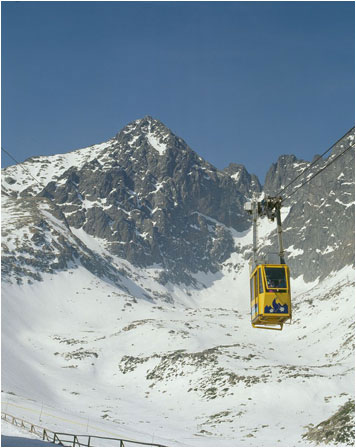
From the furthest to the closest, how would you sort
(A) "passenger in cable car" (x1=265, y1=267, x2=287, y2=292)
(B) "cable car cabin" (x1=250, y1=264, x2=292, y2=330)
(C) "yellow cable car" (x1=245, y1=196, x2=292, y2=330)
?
(A) "passenger in cable car" (x1=265, y1=267, x2=287, y2=292) < (B) "cable car cabin" (x1=250, y1=264, x2=292, y2=330) < (C) "yellow cable car" (x1=245, y1=196, x2=292, y2=330)

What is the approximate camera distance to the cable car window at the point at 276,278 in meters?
28.3

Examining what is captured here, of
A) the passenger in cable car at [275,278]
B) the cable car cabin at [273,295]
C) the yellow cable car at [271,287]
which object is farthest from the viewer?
the passenger in cable car at [275,278]

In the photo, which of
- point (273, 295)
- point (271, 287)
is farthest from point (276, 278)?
point (273, 295)

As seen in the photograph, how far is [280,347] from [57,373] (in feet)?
163

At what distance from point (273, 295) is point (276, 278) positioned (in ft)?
2.89

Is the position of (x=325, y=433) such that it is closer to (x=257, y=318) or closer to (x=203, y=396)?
(x=257, y=318)

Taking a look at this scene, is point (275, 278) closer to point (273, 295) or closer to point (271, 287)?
point (271, 287)

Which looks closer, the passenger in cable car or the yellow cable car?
the yellow cable car

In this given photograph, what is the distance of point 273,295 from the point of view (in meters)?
28.1

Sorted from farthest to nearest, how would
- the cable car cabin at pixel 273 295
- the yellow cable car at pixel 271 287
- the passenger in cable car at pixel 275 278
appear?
the passenger in cable car at pixel 275 278
the cable car cabin at pixel 273 295
the yellow cable car at pixel 271 287

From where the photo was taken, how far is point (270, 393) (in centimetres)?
7306

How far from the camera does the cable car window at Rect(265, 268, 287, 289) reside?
28.3 metres

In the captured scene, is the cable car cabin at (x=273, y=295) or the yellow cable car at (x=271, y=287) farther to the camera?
the cable car cabin at (x=273, y=295)

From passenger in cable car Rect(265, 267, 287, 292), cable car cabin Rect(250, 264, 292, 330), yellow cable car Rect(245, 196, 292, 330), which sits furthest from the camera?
passenger in cable car Rect(265, 267, 287, 292)
